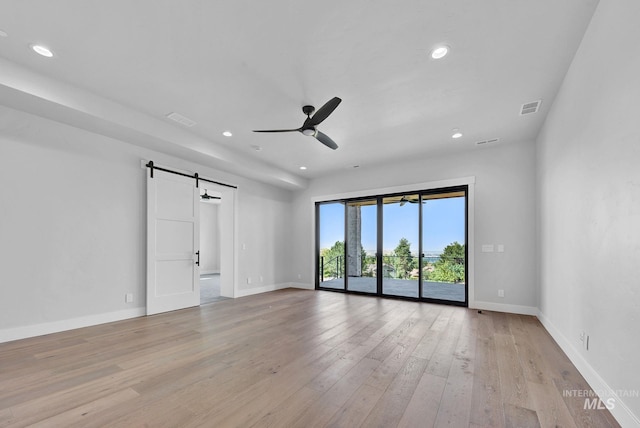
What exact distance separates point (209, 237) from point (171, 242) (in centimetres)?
693

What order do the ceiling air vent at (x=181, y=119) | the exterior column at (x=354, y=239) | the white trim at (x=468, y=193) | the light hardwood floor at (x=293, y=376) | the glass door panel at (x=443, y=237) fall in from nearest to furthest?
the light hardwood floor at (x=293, y=376) → the ceiling air vent at (x=181, y=119) → the white trim at (x=468, y=193) → the glass door panel at (x=443, y=237) → the exterior column at (x=354, y=239)

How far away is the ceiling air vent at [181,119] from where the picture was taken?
157 inches

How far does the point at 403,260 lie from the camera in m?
6.75

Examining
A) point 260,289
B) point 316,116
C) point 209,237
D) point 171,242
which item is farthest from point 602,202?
point 209,237

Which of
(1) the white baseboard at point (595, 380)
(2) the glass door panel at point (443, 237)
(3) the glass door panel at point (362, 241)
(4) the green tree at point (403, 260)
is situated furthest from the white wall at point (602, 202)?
(3) the glass door panel at point (362, 241)

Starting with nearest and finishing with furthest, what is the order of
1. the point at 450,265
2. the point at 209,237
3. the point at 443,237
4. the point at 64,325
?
the point at 64,325 < the point at 443,237 < the point at 450,265 < the point at 209,237

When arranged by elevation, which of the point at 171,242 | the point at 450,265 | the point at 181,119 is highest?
the point at 181,119

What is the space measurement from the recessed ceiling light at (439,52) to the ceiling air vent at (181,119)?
335cm

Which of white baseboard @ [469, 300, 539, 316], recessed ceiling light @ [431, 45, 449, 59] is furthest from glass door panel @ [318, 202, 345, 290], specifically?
recessed ceiling light @ [431, 45, 449, 59]

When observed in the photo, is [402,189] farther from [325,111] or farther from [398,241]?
[325,111]

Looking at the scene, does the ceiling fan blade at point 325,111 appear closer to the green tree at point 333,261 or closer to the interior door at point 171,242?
the interior door at point 171,242

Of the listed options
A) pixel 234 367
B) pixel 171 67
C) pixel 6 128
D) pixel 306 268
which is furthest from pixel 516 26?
pixel 306 268

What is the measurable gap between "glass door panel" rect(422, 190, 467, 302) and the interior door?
464 cm

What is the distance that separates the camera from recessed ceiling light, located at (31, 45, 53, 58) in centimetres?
261
